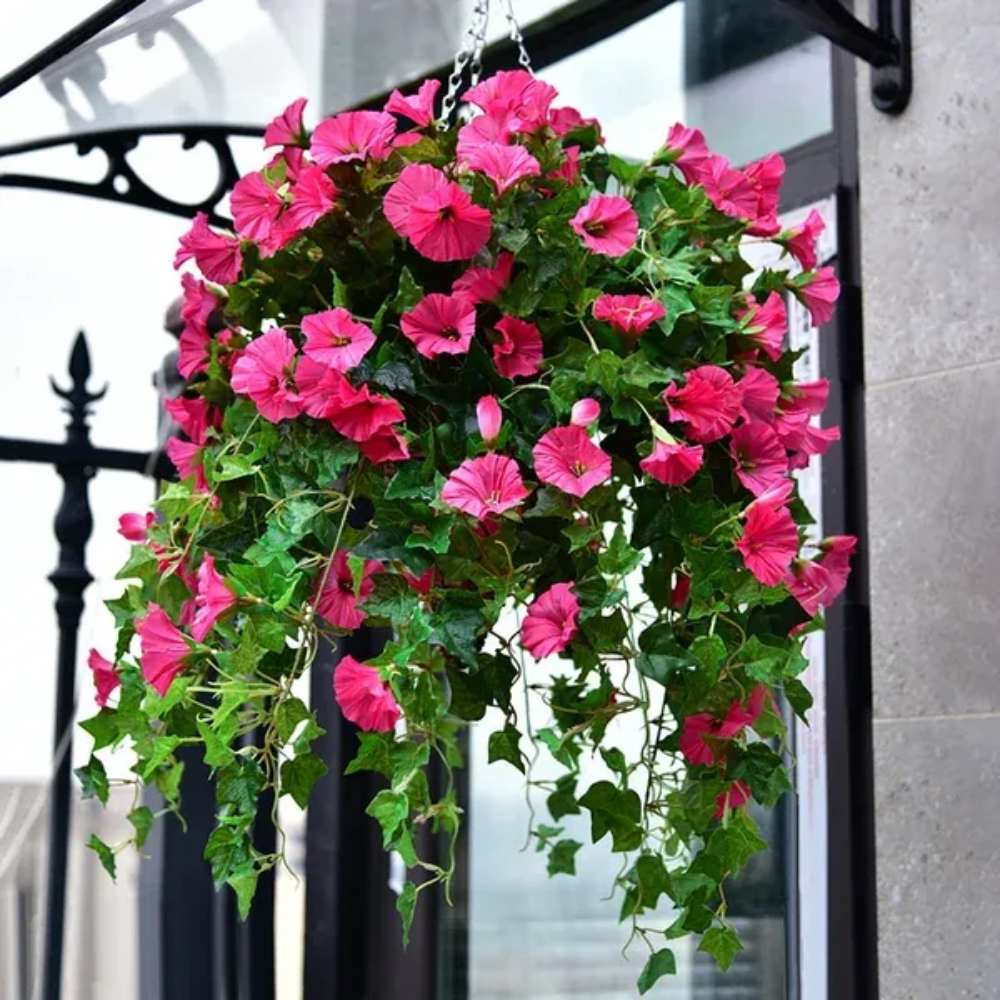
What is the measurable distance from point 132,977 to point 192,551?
1262 mm

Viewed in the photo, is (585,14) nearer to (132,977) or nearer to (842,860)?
(842,860)

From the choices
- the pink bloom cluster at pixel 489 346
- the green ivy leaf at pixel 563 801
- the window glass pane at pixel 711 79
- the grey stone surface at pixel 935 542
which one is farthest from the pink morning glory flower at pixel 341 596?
the window glass pane at pixel 711 79

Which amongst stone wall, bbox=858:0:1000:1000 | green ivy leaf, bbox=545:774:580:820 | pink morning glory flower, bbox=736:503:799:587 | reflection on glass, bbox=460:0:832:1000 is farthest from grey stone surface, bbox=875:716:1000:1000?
pink morning glory flower, bbox=736:503:799:587

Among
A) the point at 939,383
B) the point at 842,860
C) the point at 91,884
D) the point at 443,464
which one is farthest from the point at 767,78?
the point at 91,884

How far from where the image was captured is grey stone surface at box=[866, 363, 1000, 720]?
161 centimetres

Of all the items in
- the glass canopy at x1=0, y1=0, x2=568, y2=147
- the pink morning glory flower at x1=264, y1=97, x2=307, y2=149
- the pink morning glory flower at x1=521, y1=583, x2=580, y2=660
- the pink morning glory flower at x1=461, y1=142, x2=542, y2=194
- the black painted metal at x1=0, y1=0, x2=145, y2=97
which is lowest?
the pink morning glory flower at x1=521, y1=583, x2=580, y2=660

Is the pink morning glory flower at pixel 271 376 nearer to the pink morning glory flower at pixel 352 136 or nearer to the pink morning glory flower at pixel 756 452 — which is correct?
the pink morning glory flower at pixel 352 136

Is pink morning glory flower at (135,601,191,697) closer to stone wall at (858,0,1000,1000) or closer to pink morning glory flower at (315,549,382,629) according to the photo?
pink morning glory flower at (315,549,382,629)

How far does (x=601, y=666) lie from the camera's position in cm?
116

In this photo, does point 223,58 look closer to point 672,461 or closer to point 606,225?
point 606,225

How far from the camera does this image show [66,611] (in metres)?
2.27

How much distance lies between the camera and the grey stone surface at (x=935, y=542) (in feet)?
5.28

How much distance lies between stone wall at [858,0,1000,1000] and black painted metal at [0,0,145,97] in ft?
2.63

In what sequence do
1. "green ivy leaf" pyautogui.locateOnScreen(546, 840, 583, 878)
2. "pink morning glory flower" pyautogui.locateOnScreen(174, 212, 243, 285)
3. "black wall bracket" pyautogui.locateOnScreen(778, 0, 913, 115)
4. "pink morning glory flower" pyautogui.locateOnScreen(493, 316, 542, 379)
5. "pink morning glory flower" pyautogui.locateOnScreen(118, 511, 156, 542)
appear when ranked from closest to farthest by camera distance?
1. "pink morning glory flower" pyautogui.locateOnScreen(493, 316, 542, 379)
2. "pink morning glory flower" pyautogui.locateOnScreen(174, 212, 243, 285)
3. "pink morning glory flower" pyautogui.locateOnScreen(118, 511, 156, 542)
4. "green ivy leaf" pyautogui.locateOnScreen(546, 840, 583, 878)
5. "black wall bracket" pyautogui.locateOnScreen(778, 0, 913, 115)
